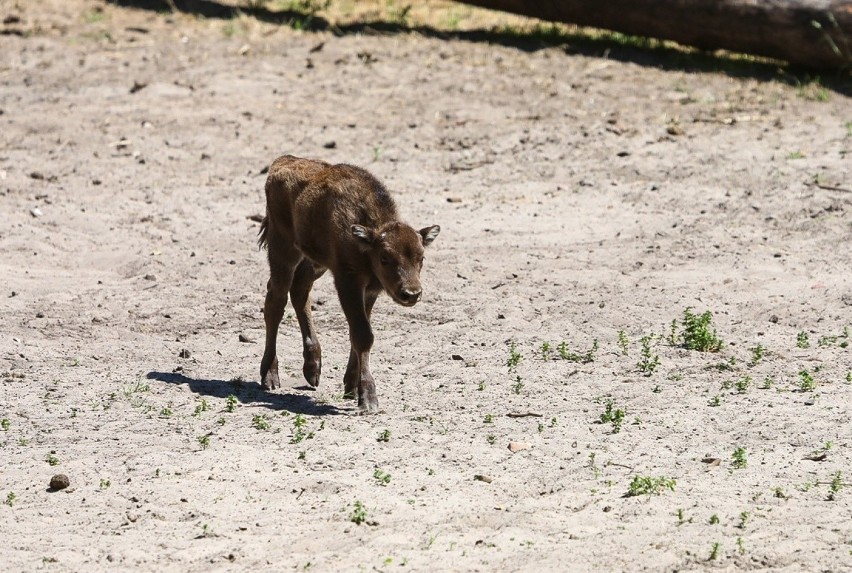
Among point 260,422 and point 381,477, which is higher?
point 381,477

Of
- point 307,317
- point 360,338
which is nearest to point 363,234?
point 360,338

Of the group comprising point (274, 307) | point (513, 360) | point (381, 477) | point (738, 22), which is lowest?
point (381, 477)

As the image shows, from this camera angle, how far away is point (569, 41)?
16.2m

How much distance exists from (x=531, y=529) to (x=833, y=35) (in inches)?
386

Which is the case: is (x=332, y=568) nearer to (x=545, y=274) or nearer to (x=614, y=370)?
(x=614, y=370)

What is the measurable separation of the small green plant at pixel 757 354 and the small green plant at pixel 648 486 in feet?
7.90

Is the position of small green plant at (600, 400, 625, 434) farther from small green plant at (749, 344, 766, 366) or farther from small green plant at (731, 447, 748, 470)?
small green plant at (749, 344, 766, 366)

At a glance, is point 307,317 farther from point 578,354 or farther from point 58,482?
point 58,482

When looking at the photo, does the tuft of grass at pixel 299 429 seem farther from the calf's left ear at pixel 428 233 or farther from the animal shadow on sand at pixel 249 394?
the calf's left ear at pixel 428 233

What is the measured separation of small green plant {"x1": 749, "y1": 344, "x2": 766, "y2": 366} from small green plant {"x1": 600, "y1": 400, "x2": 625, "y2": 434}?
146cm

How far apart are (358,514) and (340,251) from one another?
2.39 m

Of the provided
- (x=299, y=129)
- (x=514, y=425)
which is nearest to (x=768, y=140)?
(x=299, y=129)

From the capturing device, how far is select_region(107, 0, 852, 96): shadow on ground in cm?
1538

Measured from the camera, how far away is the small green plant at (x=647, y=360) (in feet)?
30.1
